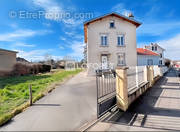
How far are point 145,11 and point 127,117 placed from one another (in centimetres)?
1422

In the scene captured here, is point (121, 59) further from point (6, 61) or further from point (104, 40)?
point (6, 61)

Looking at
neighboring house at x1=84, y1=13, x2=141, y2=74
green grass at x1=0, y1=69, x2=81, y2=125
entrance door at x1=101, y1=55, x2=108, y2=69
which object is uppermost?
neighboring house at x1=84, y1=13, x2=141, y2=74

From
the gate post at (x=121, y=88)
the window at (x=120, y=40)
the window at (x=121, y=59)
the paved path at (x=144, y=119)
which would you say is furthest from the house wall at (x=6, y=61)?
the paved path at (x=144, y=119)

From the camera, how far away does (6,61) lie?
19.6 m

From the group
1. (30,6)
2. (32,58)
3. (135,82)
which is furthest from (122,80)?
(32,58)

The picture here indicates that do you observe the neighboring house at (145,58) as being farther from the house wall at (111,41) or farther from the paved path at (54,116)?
the paved path at (54,116)

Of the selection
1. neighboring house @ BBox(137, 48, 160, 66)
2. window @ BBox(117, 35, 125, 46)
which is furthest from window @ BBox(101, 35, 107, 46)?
neighboring house @ BBox(137, 48, 160, 66)

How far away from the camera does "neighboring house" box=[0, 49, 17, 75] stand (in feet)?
61.2

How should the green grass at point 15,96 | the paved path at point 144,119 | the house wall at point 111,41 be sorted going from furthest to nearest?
the house wall at point 111,41, the green grass at point 15,96, the paved path at point 144,119

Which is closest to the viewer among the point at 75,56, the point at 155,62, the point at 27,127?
the point at 27,127

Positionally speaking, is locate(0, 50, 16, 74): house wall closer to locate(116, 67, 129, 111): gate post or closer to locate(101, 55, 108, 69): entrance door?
locate(101, 55, 108, 69): entrance door

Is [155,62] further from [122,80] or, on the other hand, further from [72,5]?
[122,80]

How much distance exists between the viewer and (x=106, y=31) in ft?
50.3

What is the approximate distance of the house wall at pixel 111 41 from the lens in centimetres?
1496
